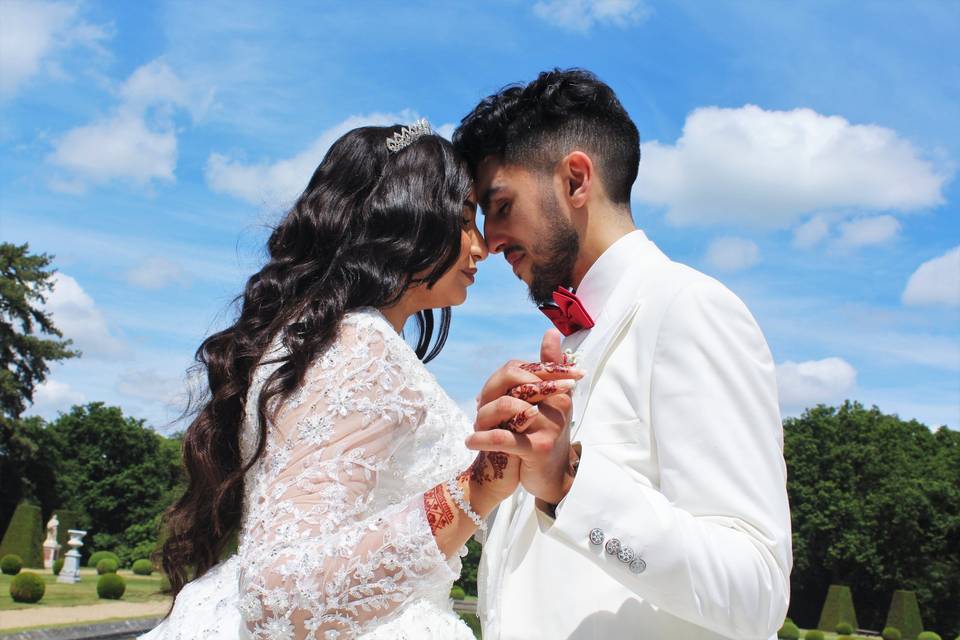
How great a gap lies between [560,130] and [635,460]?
6.43 ft

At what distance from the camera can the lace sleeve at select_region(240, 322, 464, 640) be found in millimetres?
2730

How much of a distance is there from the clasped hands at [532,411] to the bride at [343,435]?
0.03 meters

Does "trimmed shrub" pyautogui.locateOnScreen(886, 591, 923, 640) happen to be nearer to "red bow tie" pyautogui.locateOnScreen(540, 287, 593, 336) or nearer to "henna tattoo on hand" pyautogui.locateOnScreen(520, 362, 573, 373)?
"red bow tie" pyautogui.locateOnScreen(540, 287, 593, 336)

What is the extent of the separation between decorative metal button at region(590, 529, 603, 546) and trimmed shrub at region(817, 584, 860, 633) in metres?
46.6

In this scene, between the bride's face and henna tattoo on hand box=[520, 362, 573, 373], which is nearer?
henna tattoo on hand box=[520, 362, 573, 373]

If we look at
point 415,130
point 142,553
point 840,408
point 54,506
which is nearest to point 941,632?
point 840,408

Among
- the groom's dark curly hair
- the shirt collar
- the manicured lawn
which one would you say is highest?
the groom's dark curly hair

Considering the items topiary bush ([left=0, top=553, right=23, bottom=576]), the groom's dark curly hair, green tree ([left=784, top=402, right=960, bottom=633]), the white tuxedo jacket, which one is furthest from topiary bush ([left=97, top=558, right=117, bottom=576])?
green tree ([left=784, top=402, right=960, bottom=633])

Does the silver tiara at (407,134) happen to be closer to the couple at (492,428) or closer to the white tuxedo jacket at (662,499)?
the couple at (492,428)

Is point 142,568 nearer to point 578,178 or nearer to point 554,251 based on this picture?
point 554,251

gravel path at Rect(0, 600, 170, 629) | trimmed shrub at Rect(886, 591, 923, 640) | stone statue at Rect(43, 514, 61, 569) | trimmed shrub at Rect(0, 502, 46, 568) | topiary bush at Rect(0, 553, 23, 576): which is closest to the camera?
gravel path at Rect(0, 600, 170, 629)

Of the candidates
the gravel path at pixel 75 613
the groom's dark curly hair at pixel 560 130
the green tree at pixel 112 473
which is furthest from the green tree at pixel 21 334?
the groom's dark curly hair at pixel 560 130

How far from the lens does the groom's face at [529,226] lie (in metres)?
4.11

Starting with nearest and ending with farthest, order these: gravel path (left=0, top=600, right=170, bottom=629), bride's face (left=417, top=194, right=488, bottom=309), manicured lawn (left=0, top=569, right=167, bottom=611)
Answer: bride's face (left=417, top=194, right=488, bottom=309)
gravel path (left=0, top=600, right=170, bottom=629)
manicured lawn (left=0, top=569, right=167, bottom=611)
